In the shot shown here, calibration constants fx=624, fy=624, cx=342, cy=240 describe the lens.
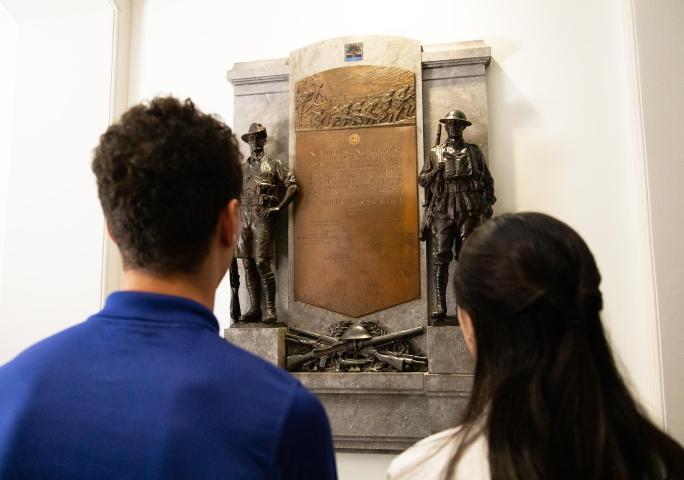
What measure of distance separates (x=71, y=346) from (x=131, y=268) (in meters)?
0.19

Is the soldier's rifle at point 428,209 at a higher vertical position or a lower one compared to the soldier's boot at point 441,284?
higher

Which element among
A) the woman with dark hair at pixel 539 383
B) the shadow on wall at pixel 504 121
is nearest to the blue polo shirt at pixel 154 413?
the woman with dark hair at pixel 539 383

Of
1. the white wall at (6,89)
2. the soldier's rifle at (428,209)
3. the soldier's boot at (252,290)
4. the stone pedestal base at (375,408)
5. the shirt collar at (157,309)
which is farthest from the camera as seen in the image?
the white wall at (6,89)

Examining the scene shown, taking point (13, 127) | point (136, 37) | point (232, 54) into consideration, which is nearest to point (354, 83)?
point (232, 54)

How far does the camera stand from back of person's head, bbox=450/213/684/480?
3.55 feet

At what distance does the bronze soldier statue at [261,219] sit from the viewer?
481 cm

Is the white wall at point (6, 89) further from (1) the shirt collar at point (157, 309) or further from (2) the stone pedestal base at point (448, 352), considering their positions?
(1) the shirt collar at point (157, 309)

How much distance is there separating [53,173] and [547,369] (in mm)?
5555

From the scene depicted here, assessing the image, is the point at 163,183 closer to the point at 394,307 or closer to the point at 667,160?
the point at 394,307

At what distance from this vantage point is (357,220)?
4.94 metres

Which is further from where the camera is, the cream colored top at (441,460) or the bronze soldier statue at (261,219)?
the bronze soldier statue at (261,219)

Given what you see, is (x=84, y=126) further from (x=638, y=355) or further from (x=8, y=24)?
(x=638, y=355)

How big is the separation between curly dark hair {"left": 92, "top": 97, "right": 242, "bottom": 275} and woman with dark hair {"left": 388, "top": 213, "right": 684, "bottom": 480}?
1.74 feet

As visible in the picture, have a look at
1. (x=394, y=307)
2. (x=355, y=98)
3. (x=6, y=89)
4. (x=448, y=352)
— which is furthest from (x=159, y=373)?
(x=6, y=89)
